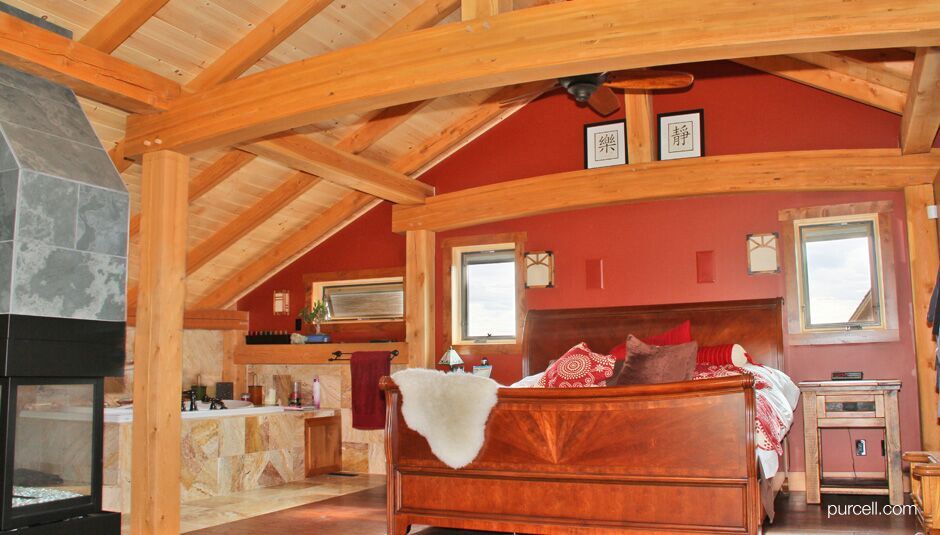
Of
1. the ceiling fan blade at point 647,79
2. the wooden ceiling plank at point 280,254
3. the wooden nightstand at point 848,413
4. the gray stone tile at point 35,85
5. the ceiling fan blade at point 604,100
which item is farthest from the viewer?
the wooden ceiling plank at point 280,254

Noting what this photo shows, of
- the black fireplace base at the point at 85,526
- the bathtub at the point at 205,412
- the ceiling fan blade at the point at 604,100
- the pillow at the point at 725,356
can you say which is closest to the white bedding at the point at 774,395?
the pillow at the point at 725,356

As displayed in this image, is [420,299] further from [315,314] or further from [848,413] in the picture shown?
[848,413]

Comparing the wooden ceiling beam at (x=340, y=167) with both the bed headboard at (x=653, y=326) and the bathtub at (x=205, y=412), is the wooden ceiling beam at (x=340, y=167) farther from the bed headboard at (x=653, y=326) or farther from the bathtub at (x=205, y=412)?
the bathtub at (x=205, y=412)

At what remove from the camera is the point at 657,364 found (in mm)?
5137

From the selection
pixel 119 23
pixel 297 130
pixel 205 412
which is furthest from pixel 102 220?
pixel 205 412

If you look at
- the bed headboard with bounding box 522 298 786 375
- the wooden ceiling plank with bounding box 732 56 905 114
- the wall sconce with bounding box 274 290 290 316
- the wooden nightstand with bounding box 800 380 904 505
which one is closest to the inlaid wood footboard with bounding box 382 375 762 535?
the wooden nightstand with bounding box 800 380 904 505

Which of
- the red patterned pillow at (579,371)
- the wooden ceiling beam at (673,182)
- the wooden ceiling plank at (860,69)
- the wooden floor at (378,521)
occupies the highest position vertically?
the wooden ceiling plank at (860,69)

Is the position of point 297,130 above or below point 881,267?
above

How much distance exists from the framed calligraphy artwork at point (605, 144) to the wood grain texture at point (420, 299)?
166 cm

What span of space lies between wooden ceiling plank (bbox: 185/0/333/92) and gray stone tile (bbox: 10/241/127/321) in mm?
1557

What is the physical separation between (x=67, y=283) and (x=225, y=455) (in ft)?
8.45

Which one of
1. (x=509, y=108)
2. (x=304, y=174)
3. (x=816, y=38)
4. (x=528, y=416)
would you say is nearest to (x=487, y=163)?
(x=509, y=108)

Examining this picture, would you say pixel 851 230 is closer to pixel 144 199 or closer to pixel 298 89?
pixel 298 89

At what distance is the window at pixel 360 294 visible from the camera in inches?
327
